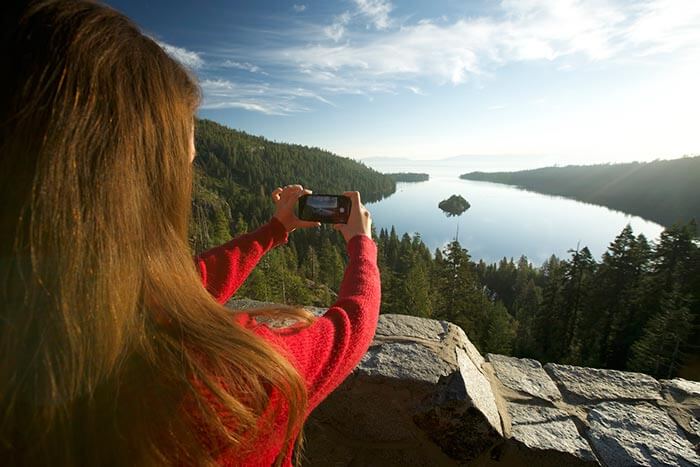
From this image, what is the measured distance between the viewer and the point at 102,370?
570 millimetres

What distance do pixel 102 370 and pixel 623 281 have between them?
26.6 metres

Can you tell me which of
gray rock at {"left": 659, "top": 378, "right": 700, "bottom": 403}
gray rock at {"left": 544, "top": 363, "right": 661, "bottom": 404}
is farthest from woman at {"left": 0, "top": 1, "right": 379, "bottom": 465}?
gray rock at {"left": 659, "top": 378, "right": 700, "bottom": 403}

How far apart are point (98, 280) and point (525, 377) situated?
1.90 m

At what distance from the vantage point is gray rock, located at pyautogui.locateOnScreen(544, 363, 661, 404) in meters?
1.69

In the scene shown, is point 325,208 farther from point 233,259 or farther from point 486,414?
point 486,414

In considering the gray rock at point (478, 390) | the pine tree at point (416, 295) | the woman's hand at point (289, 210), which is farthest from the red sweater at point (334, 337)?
the pine tree at point (416, 295)

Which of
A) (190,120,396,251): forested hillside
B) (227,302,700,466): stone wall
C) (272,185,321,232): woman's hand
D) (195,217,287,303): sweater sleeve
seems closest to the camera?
(195,217,287,303): sweater sleeve

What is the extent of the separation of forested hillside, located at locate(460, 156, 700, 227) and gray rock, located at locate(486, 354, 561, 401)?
76.4 m

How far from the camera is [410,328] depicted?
Answer: 1982 millimetres

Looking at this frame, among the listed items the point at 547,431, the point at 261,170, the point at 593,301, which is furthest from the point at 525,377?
the point at 261,170

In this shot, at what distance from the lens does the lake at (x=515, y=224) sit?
73.2 meters

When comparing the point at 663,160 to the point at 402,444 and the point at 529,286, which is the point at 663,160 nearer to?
the point at 529,286

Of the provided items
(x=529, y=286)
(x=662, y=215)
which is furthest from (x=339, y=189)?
(x=662, y=215)

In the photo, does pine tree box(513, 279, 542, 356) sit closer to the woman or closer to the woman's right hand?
the woman's right hand
